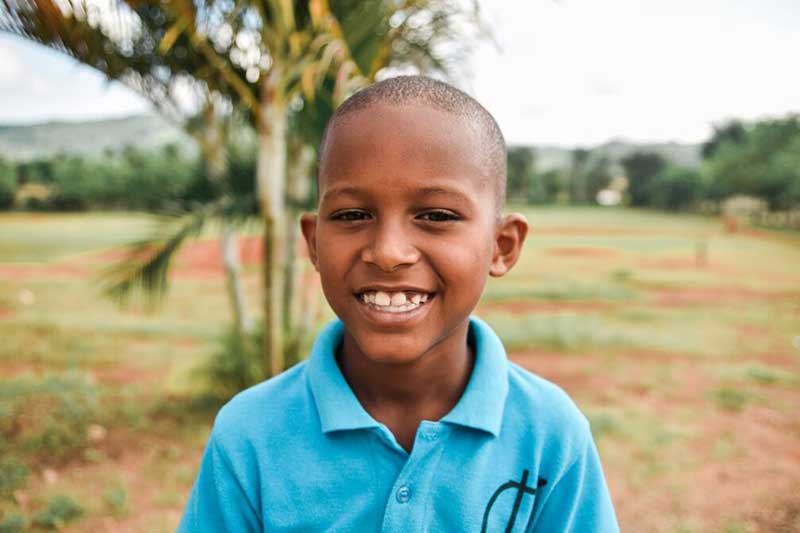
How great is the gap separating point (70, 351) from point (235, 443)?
18.6ft

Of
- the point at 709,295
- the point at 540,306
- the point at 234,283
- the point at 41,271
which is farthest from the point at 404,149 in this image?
the point at 41,271

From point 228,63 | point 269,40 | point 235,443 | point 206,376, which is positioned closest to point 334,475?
point 235,443

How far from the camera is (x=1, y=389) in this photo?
462 centimetres

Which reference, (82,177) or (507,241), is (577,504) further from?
(82,177)

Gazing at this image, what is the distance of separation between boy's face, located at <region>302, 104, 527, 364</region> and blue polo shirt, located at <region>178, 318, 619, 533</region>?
0.19 meters

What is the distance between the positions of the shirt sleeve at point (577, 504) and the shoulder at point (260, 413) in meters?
0.52

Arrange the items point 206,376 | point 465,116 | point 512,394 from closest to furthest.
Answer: point 465,116
point 512,394
point 206,376

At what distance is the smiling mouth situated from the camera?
46.1 inches

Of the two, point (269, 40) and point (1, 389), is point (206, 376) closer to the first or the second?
point (1, 389)

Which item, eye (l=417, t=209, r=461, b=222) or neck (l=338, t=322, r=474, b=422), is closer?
eye (l=417, t=209, r=461, b=222)

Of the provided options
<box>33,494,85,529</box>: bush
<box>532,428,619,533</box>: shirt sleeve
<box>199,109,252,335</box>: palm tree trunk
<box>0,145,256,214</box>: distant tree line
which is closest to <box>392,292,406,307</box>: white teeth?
<box>532,428,619,533</box>: shirt sleeve

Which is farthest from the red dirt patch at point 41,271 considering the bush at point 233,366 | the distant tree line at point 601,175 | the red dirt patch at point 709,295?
the red dirt patch at point 709,295

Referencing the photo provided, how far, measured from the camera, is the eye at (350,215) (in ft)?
3.92

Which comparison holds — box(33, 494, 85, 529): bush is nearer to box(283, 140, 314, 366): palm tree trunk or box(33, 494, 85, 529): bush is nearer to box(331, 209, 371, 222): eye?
box(283, 140, 314, 366): palm tree trunk
